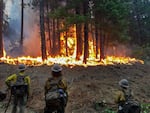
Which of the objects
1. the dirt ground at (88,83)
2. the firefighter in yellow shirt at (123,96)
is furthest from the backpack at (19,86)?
the firefighter in yellow shirt at (123,96)

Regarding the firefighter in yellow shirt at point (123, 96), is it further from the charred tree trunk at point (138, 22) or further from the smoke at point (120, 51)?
the smoke at point (120, 51)

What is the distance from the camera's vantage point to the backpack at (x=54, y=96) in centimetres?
1008

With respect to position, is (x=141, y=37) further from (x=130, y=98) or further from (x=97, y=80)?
(x=130, y=98)

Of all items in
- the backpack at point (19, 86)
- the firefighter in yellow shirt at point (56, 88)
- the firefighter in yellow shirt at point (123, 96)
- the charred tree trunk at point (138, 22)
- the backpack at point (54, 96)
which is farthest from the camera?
the charred tree trunk at point (138, 22)

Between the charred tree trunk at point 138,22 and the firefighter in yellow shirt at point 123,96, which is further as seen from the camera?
the charred tree trunk at point 138,22

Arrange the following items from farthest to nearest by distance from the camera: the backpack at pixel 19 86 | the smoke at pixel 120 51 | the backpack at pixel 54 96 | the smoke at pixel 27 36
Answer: the smoke at pixel 27 36 → the smoke at pixel 120 51 → the backpack at pixel 19 86 → the backpack at pixel 54 96

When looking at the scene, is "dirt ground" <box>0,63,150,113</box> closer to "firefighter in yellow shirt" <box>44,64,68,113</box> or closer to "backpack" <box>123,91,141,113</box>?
"firefighter in yellow shirt" <box>44,64,68,113</box>

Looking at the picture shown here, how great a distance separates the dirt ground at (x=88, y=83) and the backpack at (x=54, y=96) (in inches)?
197

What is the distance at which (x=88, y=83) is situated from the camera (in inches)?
691

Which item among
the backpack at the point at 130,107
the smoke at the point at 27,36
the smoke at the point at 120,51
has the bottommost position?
the backpack at the point at 130,107

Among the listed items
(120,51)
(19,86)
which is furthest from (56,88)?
(120,51)

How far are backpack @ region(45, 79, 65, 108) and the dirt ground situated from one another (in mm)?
5009

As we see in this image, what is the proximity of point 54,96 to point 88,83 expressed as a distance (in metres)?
7.56

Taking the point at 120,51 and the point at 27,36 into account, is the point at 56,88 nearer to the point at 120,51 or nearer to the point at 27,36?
the point at 120,51
